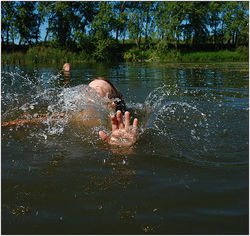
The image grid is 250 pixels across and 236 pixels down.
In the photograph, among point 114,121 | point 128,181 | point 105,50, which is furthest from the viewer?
point 105,50

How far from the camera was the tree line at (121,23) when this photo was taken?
39.5 meters

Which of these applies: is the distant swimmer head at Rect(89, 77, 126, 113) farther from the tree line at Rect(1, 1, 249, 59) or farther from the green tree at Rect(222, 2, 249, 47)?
the green tree at Rect(222, 2, 249, 47)

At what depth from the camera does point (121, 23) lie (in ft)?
135

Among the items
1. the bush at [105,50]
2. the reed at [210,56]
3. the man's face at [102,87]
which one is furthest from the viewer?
the bush at [105,50]

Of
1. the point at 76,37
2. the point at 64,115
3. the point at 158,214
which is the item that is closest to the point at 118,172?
the point at 158,214

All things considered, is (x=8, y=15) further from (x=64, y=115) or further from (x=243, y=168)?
(x=243, y=168)

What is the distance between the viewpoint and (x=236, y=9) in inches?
1770

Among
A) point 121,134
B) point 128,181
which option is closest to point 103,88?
point 121,134

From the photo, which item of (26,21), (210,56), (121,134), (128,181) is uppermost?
(26,21)

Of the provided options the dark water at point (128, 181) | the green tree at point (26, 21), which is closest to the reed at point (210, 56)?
the green tree at point (26, 21)

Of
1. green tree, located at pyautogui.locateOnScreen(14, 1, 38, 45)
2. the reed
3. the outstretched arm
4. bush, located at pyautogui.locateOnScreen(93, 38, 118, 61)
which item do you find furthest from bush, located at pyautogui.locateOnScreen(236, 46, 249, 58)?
the outstretched arm

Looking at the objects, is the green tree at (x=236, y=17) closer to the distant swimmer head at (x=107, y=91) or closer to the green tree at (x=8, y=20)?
the green tree at (x=8, y=20)

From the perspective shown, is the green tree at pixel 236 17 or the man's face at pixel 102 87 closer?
the man's face at pixel 102 87

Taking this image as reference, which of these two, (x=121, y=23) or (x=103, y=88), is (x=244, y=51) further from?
(x=103, y=88)
